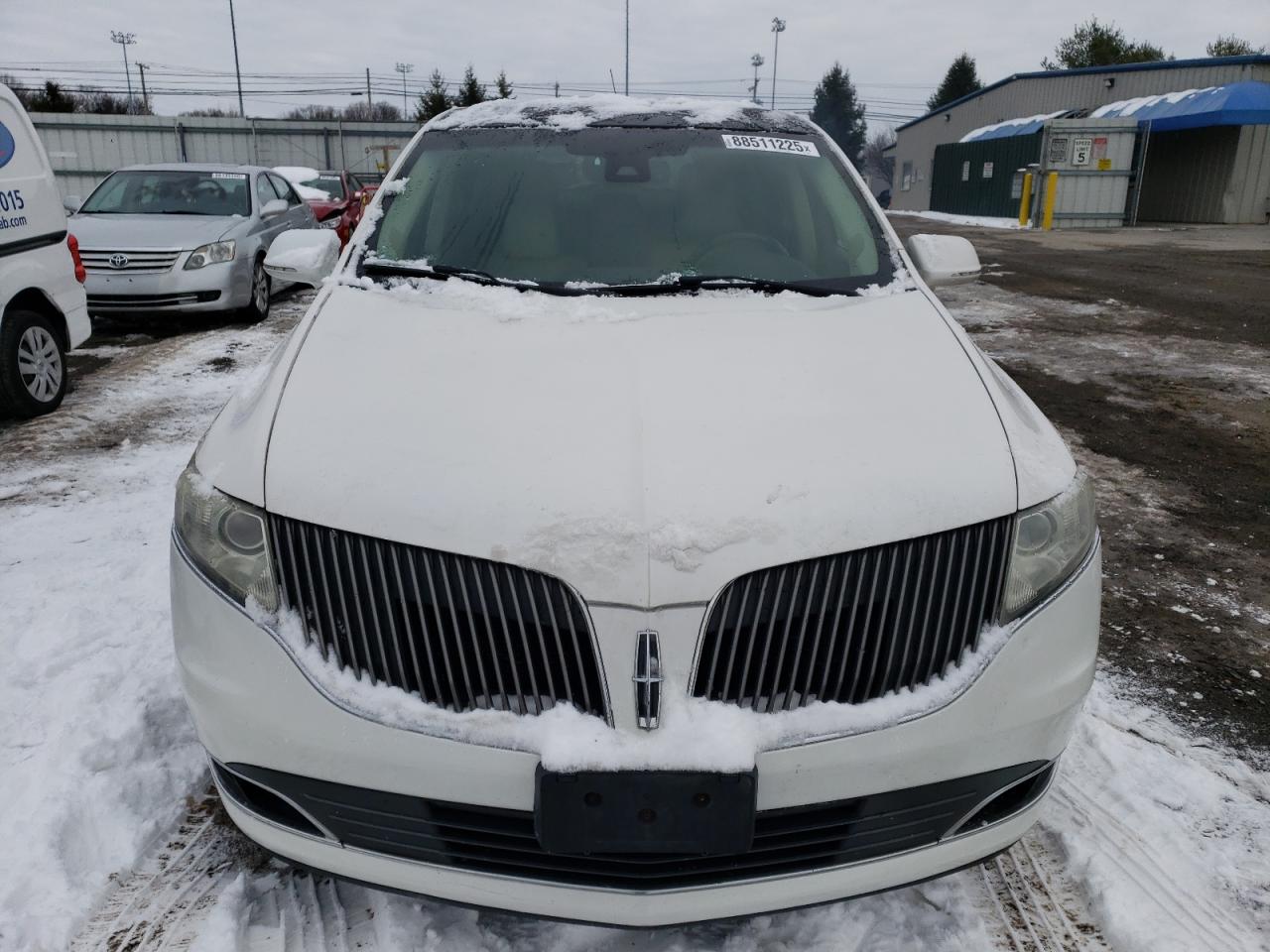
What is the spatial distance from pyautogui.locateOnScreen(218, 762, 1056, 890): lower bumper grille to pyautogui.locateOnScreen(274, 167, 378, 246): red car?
36.4 feet

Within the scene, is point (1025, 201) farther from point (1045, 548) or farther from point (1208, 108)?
point (1045, 548)

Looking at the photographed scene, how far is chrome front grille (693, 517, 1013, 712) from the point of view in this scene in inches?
63.0

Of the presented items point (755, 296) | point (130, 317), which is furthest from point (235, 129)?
point (755, 296)

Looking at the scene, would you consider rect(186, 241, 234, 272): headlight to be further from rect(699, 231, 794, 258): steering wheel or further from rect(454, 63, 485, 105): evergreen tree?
rect(454, 63, 485, 105): evergreen tree

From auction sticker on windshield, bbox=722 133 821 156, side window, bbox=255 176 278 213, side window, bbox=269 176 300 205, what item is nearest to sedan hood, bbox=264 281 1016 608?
auction sticker on windshield, bbox=722 133 821 156

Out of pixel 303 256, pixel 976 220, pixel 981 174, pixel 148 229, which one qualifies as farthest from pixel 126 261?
pixel 981 174

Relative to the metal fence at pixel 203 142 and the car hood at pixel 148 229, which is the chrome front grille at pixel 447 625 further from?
the metal fence at pixel 203 142

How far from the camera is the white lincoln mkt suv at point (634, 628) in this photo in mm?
1563

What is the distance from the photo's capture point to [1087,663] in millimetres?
1830

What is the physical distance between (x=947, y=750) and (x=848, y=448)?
0.57 metres

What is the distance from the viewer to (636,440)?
1761 mm

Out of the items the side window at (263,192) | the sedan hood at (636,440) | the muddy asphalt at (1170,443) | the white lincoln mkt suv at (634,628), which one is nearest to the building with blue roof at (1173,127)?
the muddy asphalt at (1170,443)

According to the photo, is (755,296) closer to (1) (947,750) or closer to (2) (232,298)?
(1) (947,750)

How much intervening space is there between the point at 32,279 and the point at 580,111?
4.27m
